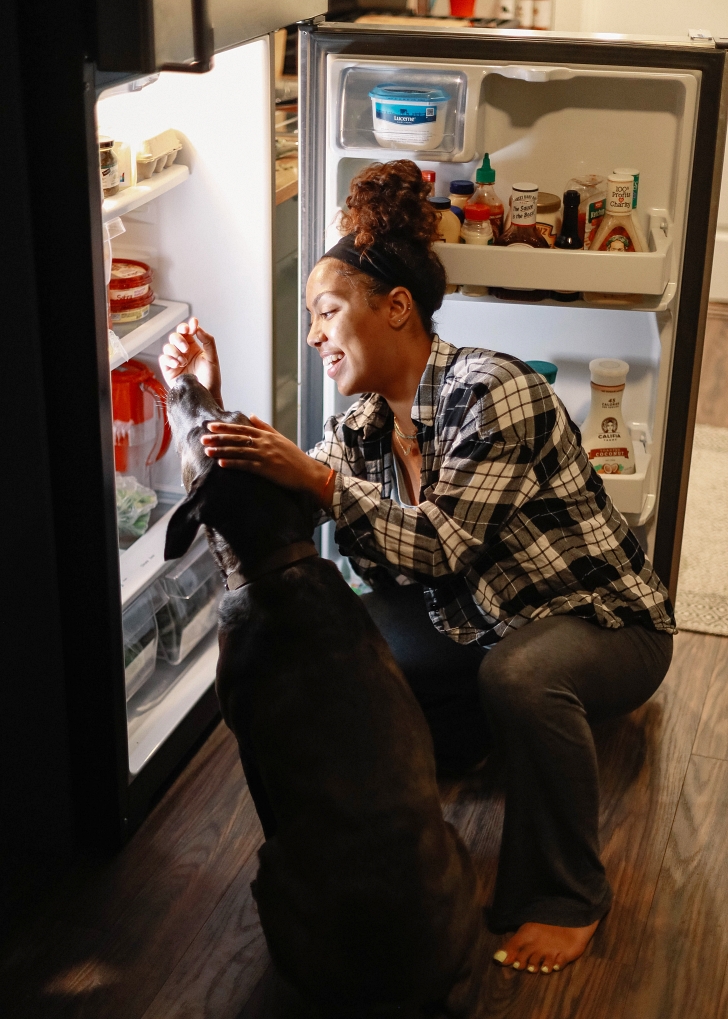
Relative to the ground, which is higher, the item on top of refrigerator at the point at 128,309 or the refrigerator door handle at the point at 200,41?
the refrigerator door handle at the point at 200,41

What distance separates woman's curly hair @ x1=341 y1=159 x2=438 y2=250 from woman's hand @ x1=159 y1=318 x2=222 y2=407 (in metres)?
0.29

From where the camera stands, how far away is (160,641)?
224 cm

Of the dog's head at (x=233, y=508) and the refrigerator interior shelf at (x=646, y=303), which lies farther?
the refrigerator interior shelf at (x=646, y=303)

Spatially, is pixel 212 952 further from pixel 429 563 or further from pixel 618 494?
pixel 618 494

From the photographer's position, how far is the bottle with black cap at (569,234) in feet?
6.44

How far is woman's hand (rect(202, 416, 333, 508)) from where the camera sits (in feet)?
4.49

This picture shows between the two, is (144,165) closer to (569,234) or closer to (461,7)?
(569,234)

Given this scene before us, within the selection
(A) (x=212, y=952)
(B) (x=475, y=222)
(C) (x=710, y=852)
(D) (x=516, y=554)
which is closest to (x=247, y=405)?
(B) (x=475, y=222)

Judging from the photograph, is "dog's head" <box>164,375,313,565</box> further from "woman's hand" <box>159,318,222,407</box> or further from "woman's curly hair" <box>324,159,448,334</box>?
"woman's curly hair" <box>324,159,448,334</box>

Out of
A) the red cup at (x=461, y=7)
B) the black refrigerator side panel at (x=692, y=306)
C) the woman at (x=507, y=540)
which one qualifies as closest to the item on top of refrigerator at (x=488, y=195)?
the woman at (x=507, y=540)

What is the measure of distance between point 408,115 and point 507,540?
2.58 feet

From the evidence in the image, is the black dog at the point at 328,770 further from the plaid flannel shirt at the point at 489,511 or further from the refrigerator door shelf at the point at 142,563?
the refrigerator door shelf at the point at 142,563

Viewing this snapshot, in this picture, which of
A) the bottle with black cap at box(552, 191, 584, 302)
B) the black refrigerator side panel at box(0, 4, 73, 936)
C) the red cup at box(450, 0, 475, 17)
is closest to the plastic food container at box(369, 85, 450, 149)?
the bottle with black cap at box(552, 191, 584, 302)

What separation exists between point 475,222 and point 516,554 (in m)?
0.65
